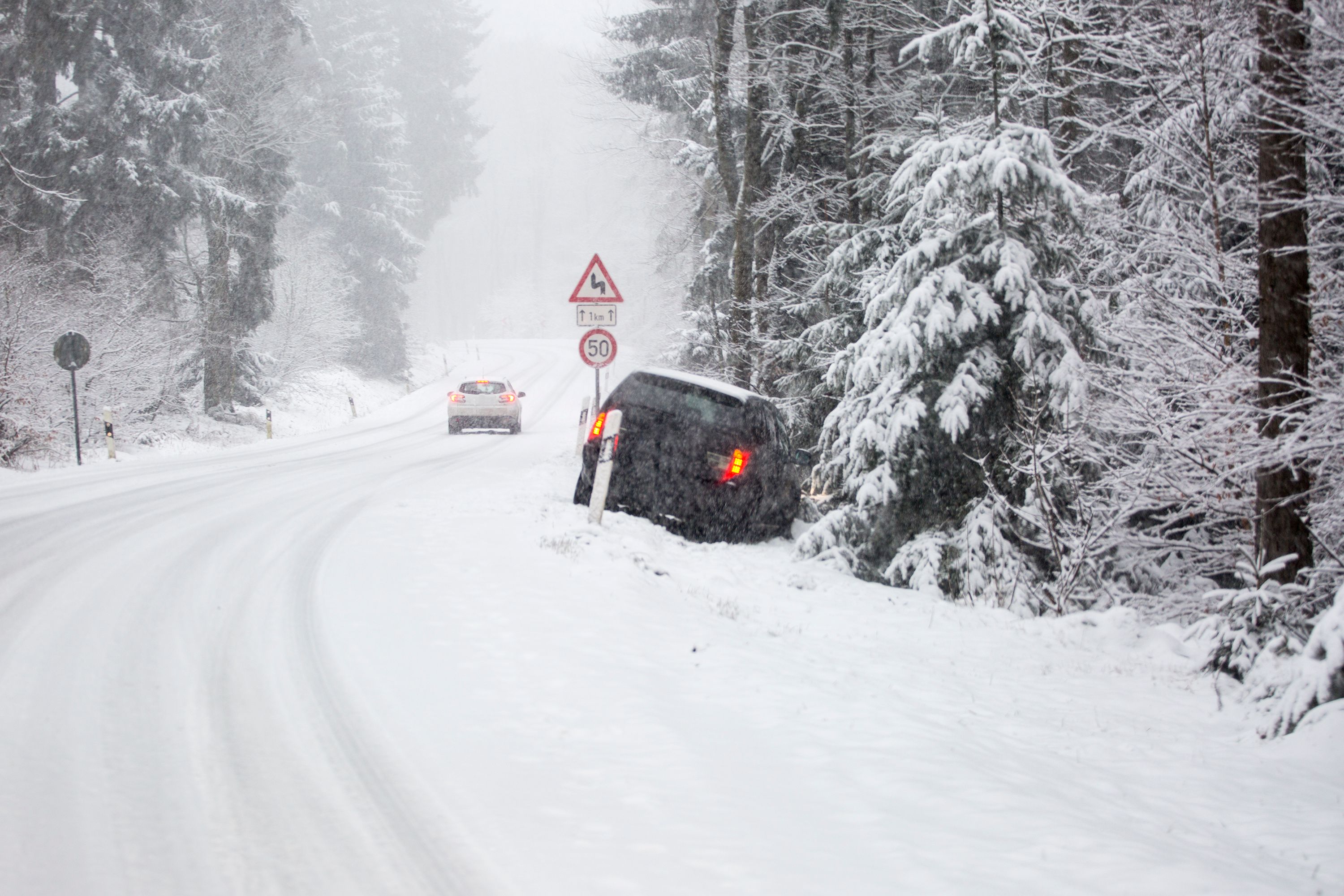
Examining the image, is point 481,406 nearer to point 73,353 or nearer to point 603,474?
point 73,353

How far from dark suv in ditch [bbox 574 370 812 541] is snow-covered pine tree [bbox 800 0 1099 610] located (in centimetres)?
84

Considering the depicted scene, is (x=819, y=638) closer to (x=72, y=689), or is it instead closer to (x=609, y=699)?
(x=609, y=699)

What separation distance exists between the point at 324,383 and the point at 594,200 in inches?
3606

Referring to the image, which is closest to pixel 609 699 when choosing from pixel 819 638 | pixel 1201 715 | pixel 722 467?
pixel 819 638

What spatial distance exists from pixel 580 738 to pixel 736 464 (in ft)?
19.3

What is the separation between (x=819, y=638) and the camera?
22.0 ft

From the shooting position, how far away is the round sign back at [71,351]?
16.1 metres

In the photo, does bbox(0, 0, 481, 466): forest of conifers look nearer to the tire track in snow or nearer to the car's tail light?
the tire track in snow

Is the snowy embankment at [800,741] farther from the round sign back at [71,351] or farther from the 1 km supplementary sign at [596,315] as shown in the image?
the round sign back at [71,351]

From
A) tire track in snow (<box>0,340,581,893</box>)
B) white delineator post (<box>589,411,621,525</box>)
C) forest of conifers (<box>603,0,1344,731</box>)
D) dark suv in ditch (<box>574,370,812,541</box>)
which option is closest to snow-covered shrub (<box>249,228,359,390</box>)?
dark suv in ditch (<box>574,370,812,541</box>)

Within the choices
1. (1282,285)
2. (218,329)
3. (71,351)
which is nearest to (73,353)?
(71,351)

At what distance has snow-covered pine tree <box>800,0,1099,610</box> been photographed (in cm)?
891

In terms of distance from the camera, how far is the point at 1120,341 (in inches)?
359

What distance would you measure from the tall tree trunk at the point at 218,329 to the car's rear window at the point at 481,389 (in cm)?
677
